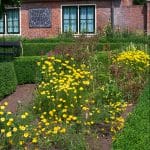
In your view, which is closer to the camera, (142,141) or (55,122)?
(142,141)

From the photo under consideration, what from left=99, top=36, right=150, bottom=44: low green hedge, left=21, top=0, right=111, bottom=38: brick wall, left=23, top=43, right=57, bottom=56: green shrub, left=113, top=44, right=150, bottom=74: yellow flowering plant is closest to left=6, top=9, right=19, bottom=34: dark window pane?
left=21, top=0, right=111, bottom=38: brick wall

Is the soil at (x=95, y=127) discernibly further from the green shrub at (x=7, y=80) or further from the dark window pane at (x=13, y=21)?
the dark window pane at (x=13, y=21)

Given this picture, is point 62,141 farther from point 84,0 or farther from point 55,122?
point 84,0

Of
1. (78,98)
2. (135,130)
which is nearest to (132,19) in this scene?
(78,98)

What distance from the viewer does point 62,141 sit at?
789 centimetres

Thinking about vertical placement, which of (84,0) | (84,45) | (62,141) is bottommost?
(62,141)

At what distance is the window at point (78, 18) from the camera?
2719 centimetres

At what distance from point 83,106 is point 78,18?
18455 millimetres

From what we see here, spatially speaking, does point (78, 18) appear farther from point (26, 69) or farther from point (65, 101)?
point (65, 101)

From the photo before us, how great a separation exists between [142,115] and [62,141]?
5.43ft

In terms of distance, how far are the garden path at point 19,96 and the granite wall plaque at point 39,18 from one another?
1281 cm

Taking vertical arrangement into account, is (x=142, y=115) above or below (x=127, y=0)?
below

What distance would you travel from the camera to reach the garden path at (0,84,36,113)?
450 inches

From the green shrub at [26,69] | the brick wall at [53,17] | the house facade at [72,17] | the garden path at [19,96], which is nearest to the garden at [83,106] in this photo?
the garden path at [19,96]
